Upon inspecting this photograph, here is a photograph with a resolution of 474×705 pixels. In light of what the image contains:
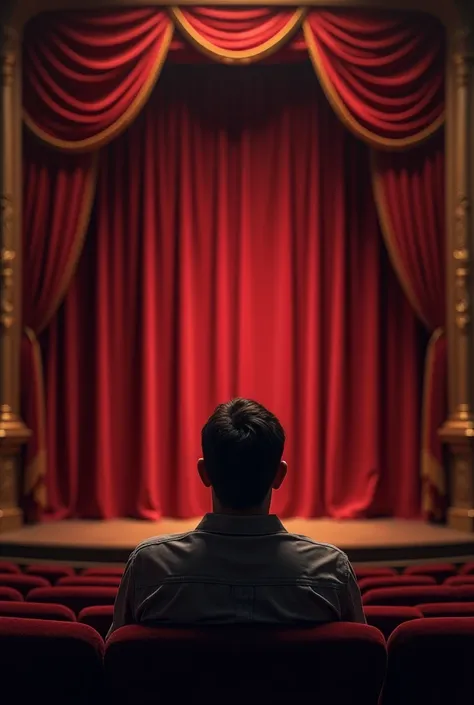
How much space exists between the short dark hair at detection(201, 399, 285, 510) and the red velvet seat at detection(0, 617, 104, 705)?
0.24 m

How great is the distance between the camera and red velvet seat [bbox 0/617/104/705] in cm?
113

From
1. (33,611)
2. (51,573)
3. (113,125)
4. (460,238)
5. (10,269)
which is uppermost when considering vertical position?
(113,125)

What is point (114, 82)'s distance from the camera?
419 cm

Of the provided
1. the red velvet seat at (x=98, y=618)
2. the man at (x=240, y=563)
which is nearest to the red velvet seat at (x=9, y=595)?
the red velvet seat at (x=98, y=618)

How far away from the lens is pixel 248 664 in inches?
41.1

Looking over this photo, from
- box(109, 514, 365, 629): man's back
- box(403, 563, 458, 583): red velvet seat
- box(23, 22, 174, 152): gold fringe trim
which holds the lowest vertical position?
box(403, 563, 458, 583): red velvet seat

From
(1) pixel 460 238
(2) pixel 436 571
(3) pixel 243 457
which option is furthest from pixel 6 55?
(3) pixel 243 457

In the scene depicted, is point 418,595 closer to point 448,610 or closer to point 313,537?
point 448,610

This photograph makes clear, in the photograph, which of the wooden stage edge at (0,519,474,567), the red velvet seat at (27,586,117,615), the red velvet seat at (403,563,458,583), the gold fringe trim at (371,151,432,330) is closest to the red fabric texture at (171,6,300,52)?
the gold fringe trim at (371,151,432,330)

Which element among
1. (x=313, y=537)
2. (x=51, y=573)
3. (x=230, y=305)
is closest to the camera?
(x=51, y=573)

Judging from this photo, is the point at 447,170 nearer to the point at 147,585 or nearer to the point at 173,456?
the point at 173,456

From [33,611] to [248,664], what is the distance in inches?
25.1

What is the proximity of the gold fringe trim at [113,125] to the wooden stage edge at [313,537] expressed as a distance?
1.69m

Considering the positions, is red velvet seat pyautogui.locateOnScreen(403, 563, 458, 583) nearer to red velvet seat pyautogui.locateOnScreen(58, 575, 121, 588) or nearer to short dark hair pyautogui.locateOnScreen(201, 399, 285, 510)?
red velvet seat pyautogui.locateOnScreen(58, 575, 121, 588)
